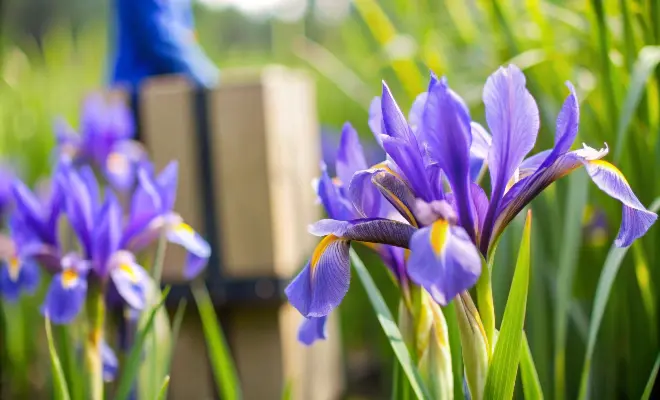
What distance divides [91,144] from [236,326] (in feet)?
2.52

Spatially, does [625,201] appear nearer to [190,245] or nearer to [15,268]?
[190,245]

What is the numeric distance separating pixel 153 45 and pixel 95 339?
56.2 inches

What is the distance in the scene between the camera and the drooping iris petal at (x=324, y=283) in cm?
77

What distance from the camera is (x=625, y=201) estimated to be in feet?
2.38

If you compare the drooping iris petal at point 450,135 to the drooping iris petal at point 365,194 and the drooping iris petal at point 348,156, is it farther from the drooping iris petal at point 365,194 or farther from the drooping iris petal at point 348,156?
the drooping iris petal at point 348,156

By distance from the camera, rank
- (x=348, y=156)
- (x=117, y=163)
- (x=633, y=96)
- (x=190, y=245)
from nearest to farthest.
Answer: (x=348, y=156) < (x=633, y=96) < (x=190, y=245) < (x=117, y=163)

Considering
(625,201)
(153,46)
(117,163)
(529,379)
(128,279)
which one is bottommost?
(529,379)

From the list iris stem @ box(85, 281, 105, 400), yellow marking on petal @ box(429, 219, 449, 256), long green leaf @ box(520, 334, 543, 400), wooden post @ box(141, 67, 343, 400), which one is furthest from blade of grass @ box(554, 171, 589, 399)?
wooden post @ box(141, 67, 343, 400)

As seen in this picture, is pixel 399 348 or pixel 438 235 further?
pixel 399 348

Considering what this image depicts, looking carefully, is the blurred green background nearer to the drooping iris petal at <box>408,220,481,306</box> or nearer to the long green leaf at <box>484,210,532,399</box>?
the long green leaf at <box>484,210,532,399</box>

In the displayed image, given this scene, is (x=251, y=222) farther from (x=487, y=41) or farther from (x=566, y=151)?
(x=566, y=151)

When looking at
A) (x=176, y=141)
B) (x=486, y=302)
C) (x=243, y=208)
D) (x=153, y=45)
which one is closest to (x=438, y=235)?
(x=486, y=302)

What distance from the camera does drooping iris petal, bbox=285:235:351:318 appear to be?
0.77m

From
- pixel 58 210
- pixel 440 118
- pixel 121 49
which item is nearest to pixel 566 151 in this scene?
pixel 440 118
